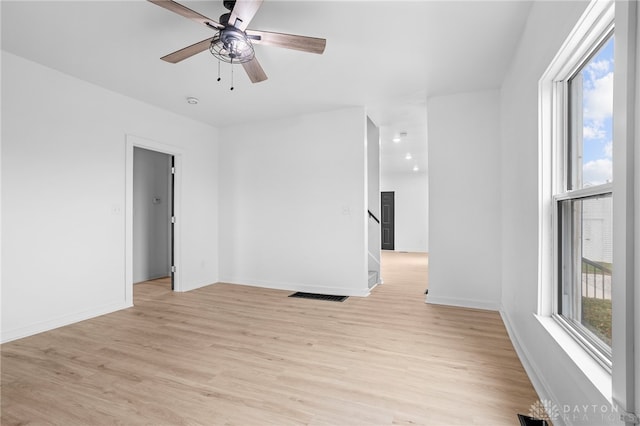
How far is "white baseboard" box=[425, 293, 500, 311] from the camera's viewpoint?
3.65 metres

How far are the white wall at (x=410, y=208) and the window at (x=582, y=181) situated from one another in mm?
7975

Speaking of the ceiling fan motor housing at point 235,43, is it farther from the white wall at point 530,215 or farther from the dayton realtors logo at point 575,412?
the dayton realtors logo at point 575,412

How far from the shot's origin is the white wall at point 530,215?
150 cm

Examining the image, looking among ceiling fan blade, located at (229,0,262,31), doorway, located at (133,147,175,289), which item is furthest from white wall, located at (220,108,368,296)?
ceiling fan blade, located at (229,0,262,31)

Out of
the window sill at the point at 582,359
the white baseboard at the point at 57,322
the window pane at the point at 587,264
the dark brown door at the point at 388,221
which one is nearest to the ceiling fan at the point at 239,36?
the window pane at the point at 587,264

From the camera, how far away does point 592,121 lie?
1510mm

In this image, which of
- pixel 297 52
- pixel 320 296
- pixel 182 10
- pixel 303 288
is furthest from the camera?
pixel 303 288

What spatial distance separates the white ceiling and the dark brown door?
20.1 feet

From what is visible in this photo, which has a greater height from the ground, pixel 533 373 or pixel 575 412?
pixel 575 412

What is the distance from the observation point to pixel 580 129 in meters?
1.69

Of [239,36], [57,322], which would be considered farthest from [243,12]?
[57,322]

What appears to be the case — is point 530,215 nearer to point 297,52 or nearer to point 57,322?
point 297,52

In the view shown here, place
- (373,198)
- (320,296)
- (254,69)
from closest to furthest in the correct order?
(254,69) < (320,296) < (373,198)

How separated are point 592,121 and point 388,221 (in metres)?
8.83
